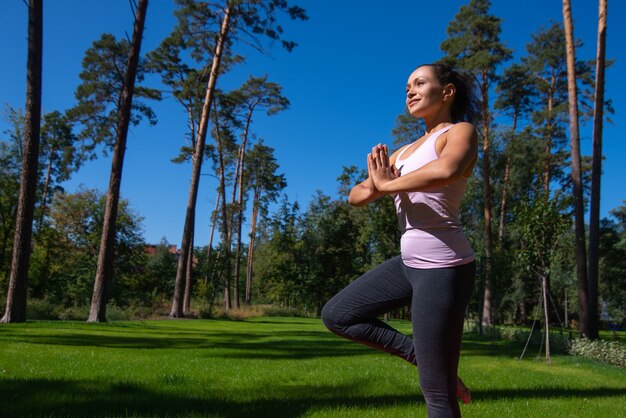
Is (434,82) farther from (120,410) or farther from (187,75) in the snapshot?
(187,75)

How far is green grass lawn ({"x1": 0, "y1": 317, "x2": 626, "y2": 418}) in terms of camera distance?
12.4 ft

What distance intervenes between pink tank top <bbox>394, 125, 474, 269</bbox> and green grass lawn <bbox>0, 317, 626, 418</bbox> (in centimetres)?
213

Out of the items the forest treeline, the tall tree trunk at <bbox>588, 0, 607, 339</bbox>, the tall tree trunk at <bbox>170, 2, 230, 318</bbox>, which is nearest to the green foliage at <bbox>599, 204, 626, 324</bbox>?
the forest treeline

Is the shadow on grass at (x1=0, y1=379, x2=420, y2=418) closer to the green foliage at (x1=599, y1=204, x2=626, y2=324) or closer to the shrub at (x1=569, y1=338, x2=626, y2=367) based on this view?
the shrub at (x1=569, y1=338, x2=626, y2=367)

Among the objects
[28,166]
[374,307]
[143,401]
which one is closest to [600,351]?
[143,401]

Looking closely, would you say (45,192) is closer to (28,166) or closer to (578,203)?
(28,166)

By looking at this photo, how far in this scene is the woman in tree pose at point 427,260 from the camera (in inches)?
78.2

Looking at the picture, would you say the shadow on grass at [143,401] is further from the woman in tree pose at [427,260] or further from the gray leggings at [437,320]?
the gray leggings at [437,320]

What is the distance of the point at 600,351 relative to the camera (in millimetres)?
11734

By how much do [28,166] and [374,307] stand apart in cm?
1214

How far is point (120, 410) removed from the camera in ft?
11.6

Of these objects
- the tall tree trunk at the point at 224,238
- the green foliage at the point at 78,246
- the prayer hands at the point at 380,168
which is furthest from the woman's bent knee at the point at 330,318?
the green foliage at the point at 78,246

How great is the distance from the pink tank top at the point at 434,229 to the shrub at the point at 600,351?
11.4 meters

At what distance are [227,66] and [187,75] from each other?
2325 millimetres
